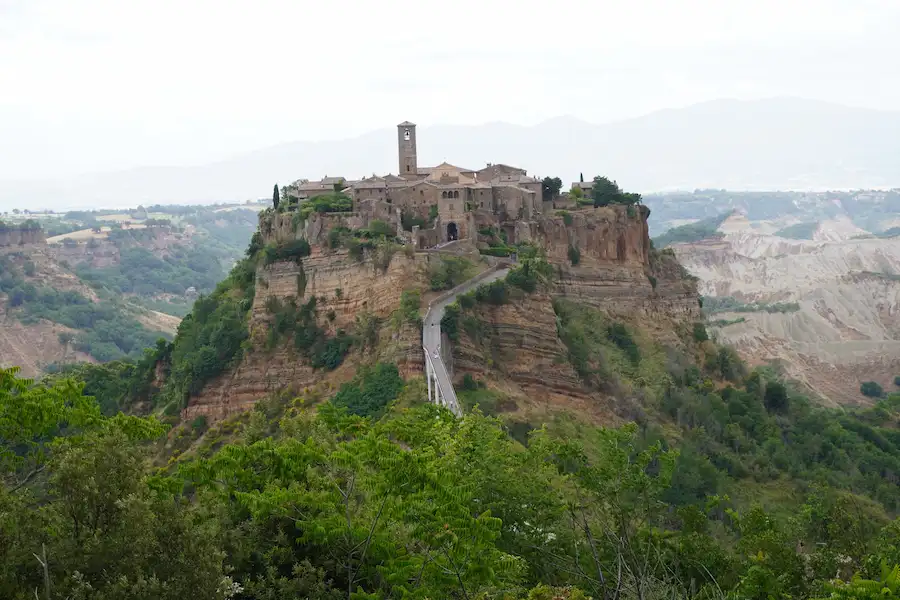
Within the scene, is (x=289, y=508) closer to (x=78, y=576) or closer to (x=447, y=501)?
(x=447, y=501)

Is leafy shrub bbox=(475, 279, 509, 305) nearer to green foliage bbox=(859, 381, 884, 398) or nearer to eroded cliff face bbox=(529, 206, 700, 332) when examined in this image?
eroded cliff face bbox=(529, 206, 700, 332)

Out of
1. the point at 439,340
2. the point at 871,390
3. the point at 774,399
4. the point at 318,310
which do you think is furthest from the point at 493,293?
the point at 871,390

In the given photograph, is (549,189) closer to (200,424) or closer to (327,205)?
(327,205)

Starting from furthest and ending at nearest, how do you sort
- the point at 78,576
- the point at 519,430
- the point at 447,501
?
the point at 519,430 → the point at 447,501 → the point at 78,576

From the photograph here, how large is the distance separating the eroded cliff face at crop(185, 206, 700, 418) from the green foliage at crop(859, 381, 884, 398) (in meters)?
47.4

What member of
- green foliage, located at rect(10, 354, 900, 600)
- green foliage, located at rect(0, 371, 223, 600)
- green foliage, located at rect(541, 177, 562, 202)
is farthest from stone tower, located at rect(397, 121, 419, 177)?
green foliage, located at rect(0, 371, 223, 600)

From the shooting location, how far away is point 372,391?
47625mm

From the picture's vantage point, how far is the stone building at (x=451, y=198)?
200 feet

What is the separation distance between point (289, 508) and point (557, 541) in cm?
593

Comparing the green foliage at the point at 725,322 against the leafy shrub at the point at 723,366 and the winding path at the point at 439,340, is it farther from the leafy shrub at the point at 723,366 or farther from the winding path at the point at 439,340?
the winding path at the point at 439,340

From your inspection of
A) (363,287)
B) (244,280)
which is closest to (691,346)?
(363,287)

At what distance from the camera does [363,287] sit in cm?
5494

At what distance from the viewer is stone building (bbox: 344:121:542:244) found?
200 ft

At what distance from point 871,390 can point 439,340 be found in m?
70.4
